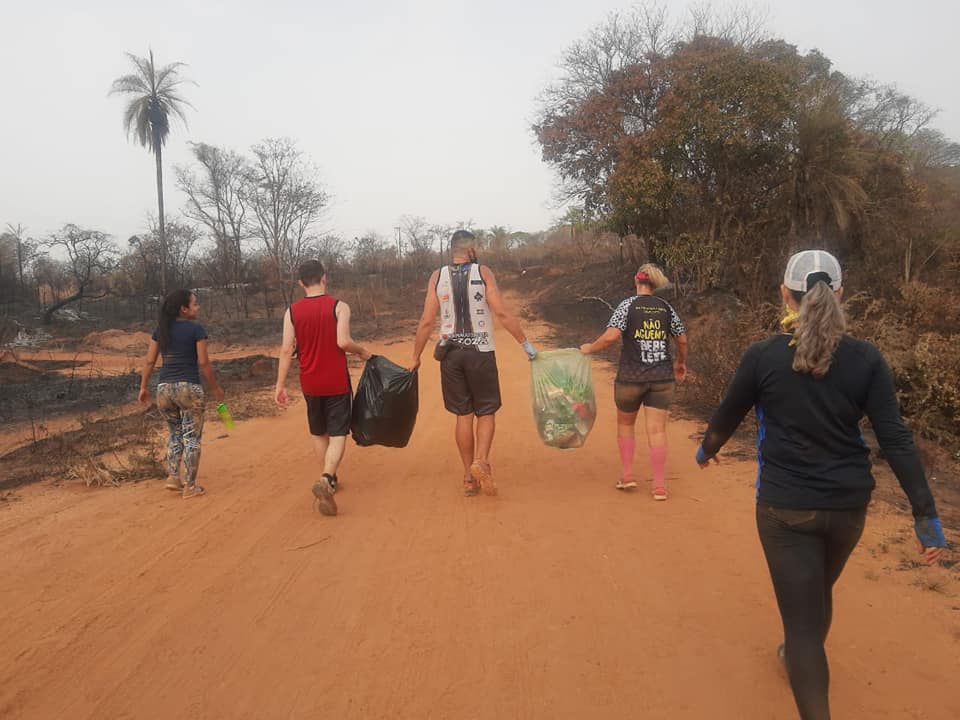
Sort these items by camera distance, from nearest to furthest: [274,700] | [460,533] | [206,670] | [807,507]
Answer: [807,507], [274,700], [206,670], [460,533]

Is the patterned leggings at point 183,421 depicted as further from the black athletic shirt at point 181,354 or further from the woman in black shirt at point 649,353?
the woman in black shirt at point 649,353

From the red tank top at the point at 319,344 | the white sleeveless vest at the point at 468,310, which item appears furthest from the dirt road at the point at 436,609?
the white sleeveless vest at the point at 468,310

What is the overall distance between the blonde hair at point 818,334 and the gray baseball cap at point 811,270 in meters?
0.14

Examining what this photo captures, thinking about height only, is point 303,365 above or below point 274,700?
above

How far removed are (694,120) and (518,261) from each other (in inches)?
734

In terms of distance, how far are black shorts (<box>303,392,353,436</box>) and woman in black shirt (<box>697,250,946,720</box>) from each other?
342 centimetres

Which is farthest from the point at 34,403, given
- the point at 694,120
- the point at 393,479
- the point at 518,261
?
the point at 518,261

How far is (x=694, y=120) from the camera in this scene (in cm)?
1439

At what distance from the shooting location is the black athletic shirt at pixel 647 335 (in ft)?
16.0

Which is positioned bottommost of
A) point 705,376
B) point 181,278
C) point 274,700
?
point 274,700

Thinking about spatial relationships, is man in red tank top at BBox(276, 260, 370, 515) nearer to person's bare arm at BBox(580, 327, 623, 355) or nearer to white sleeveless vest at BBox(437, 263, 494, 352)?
white sleeveless vest at BBox(437, 263, 494, 352)

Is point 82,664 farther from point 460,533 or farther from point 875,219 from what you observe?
point 875,219

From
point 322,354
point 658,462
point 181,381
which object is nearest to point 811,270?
point 658,462

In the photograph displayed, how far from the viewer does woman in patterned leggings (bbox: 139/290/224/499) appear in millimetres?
5352
